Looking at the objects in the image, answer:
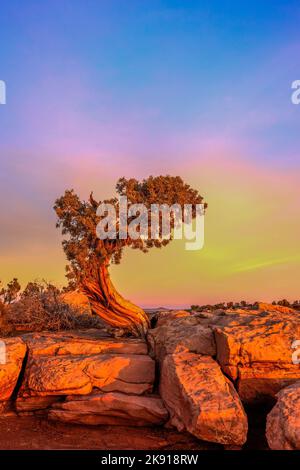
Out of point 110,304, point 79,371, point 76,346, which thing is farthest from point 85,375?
point 110,304

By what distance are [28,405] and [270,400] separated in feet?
21.8

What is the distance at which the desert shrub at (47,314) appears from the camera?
19.2m

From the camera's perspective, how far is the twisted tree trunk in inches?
735

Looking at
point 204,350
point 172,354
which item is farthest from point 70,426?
point 204,350

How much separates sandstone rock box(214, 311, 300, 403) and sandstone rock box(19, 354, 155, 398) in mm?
2371

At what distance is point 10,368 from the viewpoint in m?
13.0

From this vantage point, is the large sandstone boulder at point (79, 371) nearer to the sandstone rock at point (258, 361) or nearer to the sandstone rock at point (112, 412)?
the sandstone rock at point (112, 412)

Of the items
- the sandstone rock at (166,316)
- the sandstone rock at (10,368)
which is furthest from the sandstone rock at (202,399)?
the sandstone rock at (166,316)

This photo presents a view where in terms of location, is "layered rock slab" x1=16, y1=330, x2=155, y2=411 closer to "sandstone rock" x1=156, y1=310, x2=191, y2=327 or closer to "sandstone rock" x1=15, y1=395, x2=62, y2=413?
"sandstone rock" x1=15, y1=395, x2=62, y2=413

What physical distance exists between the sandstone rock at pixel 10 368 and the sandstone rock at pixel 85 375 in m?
0.33

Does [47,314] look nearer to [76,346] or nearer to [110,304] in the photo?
[110,304]

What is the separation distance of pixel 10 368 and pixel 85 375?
2241mm

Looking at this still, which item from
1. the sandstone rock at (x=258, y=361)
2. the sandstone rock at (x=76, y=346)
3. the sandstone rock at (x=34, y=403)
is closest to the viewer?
the sandstone rock at (x=258, y=361)

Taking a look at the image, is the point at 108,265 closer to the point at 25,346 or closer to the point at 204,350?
the point at 25,346
